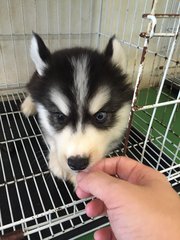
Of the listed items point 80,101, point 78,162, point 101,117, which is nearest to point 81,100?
point 80,101

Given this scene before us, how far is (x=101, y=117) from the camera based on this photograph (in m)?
1.18

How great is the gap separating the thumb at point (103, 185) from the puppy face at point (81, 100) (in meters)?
0.19

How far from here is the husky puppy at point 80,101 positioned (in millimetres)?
1046

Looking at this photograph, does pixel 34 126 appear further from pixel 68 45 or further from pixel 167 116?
pixel 167 116

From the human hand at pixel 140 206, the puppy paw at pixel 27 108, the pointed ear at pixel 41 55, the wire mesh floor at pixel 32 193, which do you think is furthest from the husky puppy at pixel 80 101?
the puppy paw at pixel 27 108

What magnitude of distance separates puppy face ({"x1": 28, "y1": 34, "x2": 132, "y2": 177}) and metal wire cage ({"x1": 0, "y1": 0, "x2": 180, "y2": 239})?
18 centimetres

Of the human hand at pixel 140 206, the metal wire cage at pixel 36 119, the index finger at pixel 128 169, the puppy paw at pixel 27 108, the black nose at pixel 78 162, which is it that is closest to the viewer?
the human hand at pixel 140 206

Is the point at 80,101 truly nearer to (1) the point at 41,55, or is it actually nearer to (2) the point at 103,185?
(1) the point at 41,55

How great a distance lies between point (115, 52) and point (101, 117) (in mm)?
337

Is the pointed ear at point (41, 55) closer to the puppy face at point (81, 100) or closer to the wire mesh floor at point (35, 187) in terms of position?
the puppy face at point (81, 100)

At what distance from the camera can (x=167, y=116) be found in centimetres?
214

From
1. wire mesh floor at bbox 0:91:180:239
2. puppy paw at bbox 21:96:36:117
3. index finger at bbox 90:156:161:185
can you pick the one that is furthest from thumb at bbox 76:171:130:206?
puppy paw at bbox 21:96:36:117

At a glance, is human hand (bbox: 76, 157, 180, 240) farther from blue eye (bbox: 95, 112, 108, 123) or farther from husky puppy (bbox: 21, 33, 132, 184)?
blue eye (bbox: 95, 112, 108, 123)

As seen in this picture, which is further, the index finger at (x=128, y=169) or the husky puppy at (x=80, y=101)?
the husky puppy at (x=80, y=101)
